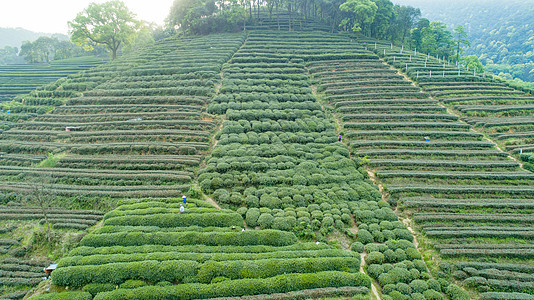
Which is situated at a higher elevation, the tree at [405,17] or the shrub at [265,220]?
the tree at [405,17]

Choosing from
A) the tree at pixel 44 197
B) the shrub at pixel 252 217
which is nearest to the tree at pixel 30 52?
the tree at pixel 44 197

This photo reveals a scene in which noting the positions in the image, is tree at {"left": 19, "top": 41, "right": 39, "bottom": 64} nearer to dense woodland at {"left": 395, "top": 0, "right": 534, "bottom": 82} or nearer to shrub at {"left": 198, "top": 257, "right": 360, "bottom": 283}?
shrub at {"left": 198, "top": 257, "right": 360, "bottom": 283}

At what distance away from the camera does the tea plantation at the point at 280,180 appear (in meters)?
15.1

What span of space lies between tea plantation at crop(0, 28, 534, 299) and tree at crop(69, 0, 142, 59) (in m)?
14.5

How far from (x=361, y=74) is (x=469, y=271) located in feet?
114

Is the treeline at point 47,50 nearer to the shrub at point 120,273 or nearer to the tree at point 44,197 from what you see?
the tree at point 44,197

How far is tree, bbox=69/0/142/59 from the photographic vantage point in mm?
52750

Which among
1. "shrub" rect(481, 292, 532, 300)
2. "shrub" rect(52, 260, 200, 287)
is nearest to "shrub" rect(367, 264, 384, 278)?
"shrub" rect(481, 292, 532, 300)

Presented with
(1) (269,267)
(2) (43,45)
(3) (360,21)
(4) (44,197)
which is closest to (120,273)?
(1) (269,267)

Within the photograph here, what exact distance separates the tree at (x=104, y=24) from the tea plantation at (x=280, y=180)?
14495mm

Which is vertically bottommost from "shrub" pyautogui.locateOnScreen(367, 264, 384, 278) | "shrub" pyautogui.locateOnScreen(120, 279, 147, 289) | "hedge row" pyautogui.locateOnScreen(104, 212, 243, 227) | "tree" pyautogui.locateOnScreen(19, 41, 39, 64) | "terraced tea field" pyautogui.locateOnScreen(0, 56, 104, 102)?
"shrub" pyautogui.locateOnScreen(367, 264, 384, 278)

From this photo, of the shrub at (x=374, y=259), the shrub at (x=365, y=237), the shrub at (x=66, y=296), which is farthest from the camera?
the shrub at (x=365, y=237)

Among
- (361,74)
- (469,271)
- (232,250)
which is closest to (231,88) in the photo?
(361,74)

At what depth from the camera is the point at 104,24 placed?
5416cm
